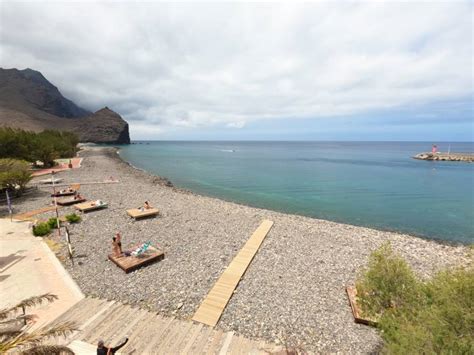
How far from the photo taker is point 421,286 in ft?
19.4

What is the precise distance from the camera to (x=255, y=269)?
980 centimetres

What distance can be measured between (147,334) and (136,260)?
398cm

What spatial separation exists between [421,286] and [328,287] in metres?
3.36

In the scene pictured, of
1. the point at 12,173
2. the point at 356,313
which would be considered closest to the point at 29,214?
the point at 12,173

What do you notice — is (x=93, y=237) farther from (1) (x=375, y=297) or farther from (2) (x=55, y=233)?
(1) (x=375, y=297)

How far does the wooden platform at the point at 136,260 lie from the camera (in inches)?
362

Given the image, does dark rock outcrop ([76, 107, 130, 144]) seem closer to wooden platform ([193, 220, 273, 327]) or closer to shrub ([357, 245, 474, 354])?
wooden platform ([193, 220, 273, 327])

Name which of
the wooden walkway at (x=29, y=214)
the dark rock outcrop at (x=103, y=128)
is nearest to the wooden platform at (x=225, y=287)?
the wooden walkway at (x=29, y=214)

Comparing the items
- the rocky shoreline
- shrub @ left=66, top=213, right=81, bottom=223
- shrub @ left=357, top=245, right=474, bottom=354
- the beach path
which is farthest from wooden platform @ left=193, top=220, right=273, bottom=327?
shrub @ left=66, top=213, right=81, bottom=223

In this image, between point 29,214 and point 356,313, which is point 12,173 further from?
point 356,313

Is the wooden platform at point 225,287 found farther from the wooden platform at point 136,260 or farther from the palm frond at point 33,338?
the palm frond at point 33,338

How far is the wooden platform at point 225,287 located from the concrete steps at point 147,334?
1.26ft

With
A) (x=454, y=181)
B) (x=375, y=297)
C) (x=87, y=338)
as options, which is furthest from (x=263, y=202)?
(x=454, y=181)

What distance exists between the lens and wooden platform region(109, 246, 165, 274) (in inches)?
362
